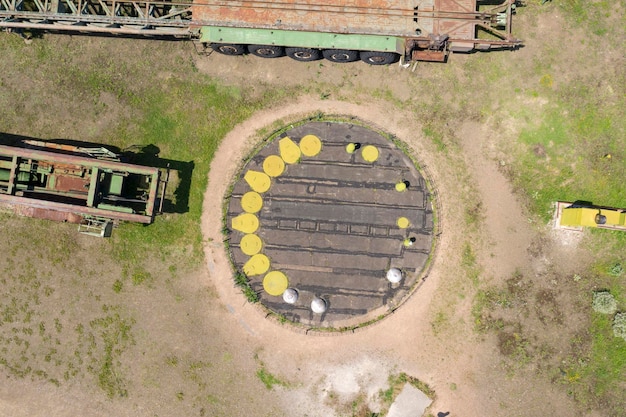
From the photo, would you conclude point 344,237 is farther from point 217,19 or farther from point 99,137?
point 99,137

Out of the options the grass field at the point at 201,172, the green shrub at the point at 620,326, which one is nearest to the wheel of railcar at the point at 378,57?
the grass field at the point at 201,172

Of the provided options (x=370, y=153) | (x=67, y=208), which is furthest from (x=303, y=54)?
(x=67, y=208)

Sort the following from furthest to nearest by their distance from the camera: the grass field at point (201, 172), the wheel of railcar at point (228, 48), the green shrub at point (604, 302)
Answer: the grass field at point (201, 172) < the green shrub at point (604, 302) < the wheel of railcar at point (228, 48)

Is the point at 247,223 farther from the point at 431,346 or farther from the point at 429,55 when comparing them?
the point at 429,55

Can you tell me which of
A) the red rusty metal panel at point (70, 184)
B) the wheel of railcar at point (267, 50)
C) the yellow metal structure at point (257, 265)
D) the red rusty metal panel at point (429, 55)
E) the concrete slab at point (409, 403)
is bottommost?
the concrete slab at point (409, 403)

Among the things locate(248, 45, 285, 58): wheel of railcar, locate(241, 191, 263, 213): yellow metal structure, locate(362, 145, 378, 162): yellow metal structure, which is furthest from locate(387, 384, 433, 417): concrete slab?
locate(248, 45, 285, 58): wheel of railcar

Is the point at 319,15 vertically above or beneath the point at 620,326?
above

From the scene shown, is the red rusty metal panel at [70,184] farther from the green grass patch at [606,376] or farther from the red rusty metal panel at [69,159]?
the green grass patch at [606,376]
